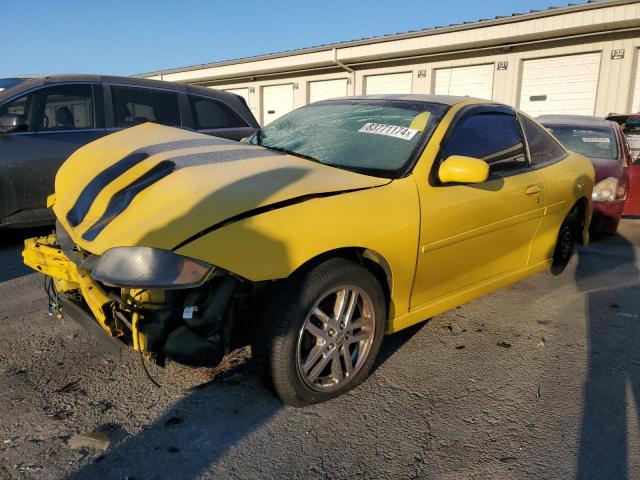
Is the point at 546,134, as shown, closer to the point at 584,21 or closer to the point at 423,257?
the point at 423,257

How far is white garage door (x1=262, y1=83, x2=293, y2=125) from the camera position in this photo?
19703mm

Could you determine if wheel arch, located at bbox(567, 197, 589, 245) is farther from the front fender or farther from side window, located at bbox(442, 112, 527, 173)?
the front fender

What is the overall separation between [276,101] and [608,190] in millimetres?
15959

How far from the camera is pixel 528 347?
3318 millimetres

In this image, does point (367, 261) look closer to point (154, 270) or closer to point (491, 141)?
point (154, 270)

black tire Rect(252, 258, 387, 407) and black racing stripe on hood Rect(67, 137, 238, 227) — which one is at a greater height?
black racing stripe on hood Rect(67, 137, 238, 227)

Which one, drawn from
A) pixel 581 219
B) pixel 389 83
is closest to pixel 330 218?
pixel 581 219

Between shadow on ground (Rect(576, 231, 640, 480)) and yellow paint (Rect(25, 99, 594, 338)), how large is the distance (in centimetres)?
72

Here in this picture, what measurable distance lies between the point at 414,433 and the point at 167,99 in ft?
16.0

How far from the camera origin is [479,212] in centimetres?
307

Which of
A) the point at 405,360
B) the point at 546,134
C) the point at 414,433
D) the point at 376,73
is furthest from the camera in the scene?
the point at 376,73

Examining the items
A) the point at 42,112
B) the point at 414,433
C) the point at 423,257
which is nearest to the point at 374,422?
the point at 414,433

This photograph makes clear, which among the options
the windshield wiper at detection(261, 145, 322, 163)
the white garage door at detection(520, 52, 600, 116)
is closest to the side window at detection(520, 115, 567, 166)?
the windshield wiper at detection(261, 145, 322, 163)

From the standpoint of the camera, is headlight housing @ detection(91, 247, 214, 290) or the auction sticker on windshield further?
the auction sticker on windshield
